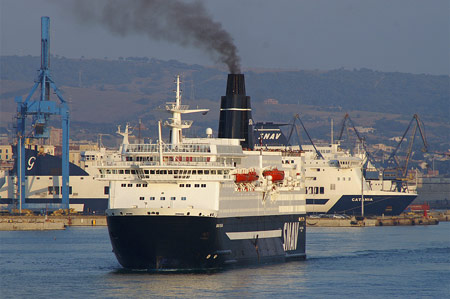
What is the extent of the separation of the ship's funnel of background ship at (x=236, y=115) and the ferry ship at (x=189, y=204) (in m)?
3.15

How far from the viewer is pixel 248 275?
53844 millimetres

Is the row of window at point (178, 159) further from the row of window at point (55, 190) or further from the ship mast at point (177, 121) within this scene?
the row of window at point (55, 190)

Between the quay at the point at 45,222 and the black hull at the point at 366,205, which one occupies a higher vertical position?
the black hull at the point at 366,205

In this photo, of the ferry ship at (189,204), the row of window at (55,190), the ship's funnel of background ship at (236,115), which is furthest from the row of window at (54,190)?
the ferry ship at (189,204)

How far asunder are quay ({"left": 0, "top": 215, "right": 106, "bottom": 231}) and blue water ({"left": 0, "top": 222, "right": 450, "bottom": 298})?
19569 mm

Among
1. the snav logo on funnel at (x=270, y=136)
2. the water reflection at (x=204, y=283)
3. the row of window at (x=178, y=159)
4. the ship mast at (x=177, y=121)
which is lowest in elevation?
the water reflection at (x=204, y=283)

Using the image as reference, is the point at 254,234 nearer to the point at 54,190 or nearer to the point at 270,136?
the point at 270,136

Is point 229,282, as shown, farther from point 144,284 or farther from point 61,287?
point 61,287

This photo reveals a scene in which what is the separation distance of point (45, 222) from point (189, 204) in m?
50.8

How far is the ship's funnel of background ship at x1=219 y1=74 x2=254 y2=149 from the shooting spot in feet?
210

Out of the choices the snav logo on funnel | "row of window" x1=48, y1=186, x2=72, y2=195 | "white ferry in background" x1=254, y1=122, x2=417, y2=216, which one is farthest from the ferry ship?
"row of window" x1=48, y1=186, x2=72, y2=195

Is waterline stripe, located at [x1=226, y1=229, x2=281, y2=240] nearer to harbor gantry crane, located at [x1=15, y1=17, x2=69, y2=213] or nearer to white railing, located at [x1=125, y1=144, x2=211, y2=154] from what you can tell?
white railing, located at [x1=125, y1=144, x2=211, y2=154]

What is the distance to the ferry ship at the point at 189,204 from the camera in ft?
174

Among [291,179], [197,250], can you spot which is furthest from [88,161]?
[197,250]
